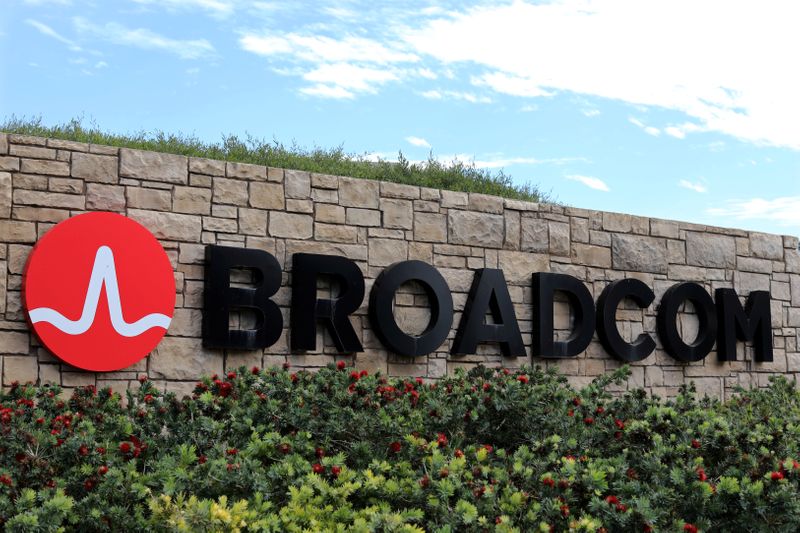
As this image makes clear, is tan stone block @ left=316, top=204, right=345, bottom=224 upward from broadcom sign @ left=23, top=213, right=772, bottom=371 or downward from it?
upward

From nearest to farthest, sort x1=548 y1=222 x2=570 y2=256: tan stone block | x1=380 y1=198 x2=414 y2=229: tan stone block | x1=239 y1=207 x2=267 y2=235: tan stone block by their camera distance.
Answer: x1=239 y1=207 x2=267 y2=235: tan stone block < x1=380 y1=198 x2=414 y2=229: tan stone block < x1=548 y1=222 x2=570 y2=256: tan stone block

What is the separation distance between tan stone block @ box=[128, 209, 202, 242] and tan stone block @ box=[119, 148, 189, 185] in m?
0.31

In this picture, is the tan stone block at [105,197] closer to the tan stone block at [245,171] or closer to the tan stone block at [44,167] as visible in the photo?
the tan stone block at [44,167]

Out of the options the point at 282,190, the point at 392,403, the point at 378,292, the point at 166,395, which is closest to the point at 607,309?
the point at 378,292

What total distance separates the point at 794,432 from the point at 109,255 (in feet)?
17.3

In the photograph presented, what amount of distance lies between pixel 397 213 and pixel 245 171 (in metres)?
1.61

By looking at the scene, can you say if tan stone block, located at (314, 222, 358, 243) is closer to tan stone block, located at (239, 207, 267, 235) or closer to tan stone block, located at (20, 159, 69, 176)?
tan stone block, located at (239, 207, 267, 235)

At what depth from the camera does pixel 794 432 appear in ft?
17.3

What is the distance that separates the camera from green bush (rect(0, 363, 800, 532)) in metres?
3.89

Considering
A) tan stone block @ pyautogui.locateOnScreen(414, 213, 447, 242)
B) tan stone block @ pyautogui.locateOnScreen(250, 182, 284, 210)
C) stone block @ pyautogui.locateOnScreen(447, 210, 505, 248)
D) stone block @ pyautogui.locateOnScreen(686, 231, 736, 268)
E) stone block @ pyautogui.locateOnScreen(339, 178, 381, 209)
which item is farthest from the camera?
stone block @ pyautogui.locateOnScreen(686, 231, 736, 268)

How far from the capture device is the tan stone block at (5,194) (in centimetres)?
713

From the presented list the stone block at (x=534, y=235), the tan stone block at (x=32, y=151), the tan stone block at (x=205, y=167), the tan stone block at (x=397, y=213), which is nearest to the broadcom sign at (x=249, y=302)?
the stone block at (x=534, y=235)

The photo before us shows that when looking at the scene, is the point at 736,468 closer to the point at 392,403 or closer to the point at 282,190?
the point at 392,403

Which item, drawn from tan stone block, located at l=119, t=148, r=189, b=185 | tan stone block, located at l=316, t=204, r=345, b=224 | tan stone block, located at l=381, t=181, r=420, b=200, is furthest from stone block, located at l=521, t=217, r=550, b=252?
tan stone block, located at l=119, t=148, r=189, b=185
